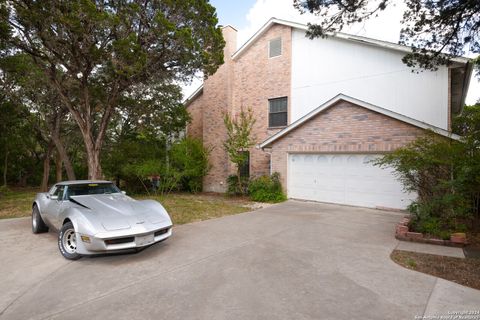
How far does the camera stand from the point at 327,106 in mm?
10148

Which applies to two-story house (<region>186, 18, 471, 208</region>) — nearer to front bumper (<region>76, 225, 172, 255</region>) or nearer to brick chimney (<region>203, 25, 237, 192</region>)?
brick chimney (<region>203, 25, 237, 192</region>)

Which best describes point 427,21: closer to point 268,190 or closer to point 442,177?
point 442,177

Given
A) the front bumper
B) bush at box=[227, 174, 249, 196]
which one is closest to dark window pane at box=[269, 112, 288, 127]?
bush at box=[227, 174, 249, 196]

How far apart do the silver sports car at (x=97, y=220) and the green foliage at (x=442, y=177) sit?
5721 millimetres

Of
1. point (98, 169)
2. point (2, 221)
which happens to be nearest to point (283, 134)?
point (98, 169)

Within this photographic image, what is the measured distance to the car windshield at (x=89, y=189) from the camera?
18.3 ft

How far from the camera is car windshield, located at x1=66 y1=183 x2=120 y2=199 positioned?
5.57 metres

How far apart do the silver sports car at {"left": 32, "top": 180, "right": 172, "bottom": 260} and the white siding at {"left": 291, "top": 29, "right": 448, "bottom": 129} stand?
379 inches

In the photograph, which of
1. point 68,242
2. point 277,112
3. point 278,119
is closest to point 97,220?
point 68,242

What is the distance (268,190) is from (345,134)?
3907mm

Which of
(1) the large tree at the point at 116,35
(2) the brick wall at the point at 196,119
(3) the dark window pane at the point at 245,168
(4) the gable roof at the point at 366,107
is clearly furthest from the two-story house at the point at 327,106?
(1) the large tree at the point at 116,35

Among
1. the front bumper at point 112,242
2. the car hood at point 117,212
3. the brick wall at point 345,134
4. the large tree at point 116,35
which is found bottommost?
the front bumper at point 112,242

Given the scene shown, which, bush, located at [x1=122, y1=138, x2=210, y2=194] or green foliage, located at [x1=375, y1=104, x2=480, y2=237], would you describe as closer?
green foliage, located at [x1=375, y1=104, x2=480, y2=237]

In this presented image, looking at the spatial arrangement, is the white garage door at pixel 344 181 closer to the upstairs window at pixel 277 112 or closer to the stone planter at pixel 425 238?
the upstairs window at pixel 277 112
